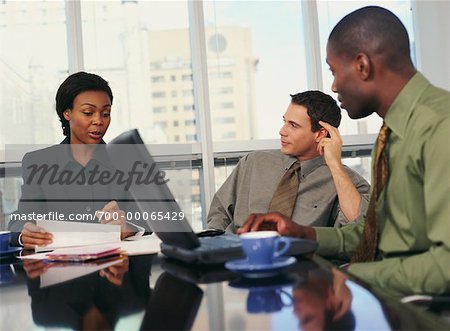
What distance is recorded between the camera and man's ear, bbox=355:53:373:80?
140cm

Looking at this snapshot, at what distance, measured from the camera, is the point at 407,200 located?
4.30ft

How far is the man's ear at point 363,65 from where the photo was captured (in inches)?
55.1

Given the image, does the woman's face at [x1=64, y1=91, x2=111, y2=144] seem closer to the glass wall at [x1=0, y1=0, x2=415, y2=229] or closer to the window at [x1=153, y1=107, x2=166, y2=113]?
the glass wall at [x1=0, y1=0, x2=415, y2=229]

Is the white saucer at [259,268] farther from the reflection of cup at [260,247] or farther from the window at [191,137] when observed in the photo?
the window at [191,137]

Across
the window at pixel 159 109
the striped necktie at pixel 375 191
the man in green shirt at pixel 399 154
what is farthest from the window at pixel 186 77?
the striped necktie at pixel 375 191

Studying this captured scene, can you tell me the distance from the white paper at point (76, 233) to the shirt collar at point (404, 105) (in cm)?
94

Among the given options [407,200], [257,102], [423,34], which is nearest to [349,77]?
[407,200]

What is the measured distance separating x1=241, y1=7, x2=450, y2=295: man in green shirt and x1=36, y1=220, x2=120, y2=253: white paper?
0.60m

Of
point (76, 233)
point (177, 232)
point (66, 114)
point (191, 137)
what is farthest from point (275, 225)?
point (191, 137)

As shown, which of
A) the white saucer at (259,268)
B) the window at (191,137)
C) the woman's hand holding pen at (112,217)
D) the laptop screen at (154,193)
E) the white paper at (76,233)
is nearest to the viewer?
the white saucer at (259,268)

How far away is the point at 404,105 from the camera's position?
1.36 m

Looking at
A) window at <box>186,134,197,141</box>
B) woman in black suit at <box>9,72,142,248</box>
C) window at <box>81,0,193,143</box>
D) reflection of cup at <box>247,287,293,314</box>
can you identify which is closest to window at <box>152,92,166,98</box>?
window at <box>81,0,193,143</box>

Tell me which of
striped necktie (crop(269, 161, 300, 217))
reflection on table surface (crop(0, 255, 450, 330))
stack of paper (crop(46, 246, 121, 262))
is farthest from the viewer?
striped necktie (crop(269, 161, 300, 217))

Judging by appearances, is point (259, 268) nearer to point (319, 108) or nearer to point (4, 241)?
point (4, 241)
